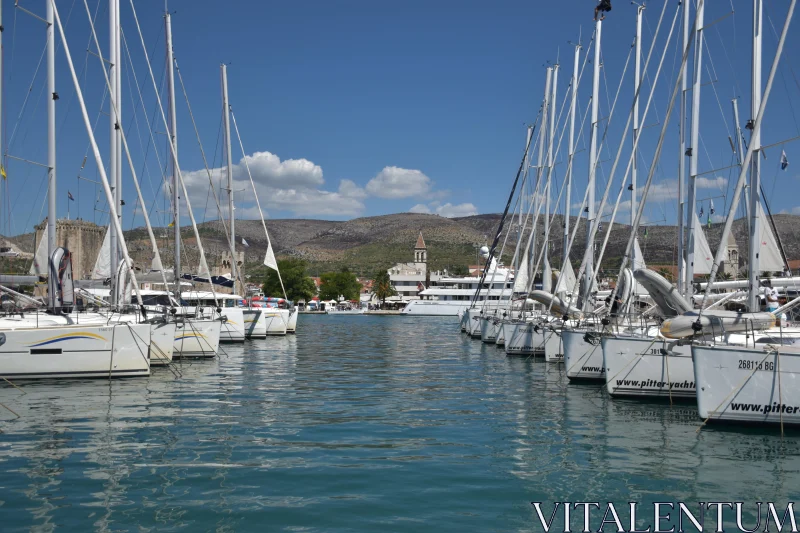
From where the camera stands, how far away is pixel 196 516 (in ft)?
30.3

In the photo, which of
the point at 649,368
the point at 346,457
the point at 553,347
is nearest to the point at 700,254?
the point at 649,368

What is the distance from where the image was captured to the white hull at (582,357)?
22.2 m

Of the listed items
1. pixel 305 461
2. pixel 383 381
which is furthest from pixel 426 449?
pixel 383 381

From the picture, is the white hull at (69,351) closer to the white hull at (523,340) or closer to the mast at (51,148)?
the mast at (51,148)

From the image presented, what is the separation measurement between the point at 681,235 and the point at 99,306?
20429 millimetres

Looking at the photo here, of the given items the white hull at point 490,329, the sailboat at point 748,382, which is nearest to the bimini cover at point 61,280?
the sailboat at point 748,382

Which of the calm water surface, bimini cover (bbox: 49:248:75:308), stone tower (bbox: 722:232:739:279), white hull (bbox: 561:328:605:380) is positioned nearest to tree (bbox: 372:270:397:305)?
stone tower (bbox: 722:232:739:279)

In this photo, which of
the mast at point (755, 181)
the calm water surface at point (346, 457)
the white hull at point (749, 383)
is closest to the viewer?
the calm water surface at point (346, 457)

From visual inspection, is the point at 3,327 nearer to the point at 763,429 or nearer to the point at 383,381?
the point at 383,381

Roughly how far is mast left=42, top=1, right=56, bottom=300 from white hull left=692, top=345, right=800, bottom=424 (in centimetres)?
1928

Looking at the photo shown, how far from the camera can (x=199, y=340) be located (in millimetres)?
27969

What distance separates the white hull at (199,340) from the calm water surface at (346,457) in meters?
6.67

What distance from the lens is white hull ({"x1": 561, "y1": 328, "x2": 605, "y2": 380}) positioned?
72.8ft

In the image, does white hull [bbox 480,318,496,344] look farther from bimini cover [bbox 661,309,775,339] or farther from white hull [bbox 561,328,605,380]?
bimini cover [bbox 661,309,775,339]
